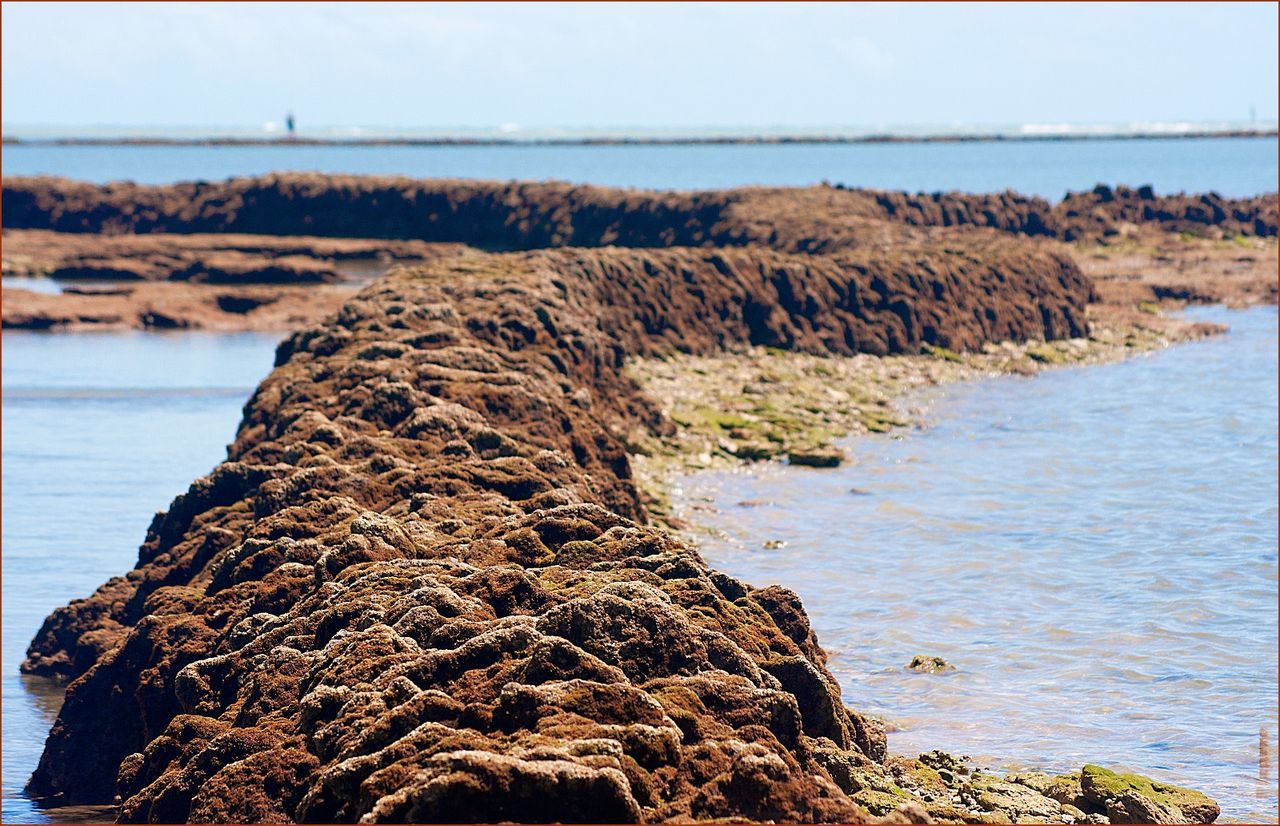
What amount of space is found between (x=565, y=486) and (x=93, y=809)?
681cm

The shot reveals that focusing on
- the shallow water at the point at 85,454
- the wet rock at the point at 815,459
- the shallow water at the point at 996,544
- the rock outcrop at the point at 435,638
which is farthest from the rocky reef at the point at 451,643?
the wet rock at the point at 815,459

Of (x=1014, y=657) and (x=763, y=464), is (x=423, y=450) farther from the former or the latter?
(x=763, y=464)

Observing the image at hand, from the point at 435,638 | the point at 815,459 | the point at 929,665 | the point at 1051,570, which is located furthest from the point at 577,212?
the point at 435,638

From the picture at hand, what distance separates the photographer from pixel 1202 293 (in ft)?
179

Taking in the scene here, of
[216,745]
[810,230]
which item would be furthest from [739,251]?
[216,745]

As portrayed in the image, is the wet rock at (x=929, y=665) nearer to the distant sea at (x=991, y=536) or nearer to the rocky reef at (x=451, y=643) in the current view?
the distant sea at (x=991, y=536)

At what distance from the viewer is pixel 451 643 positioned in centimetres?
1248

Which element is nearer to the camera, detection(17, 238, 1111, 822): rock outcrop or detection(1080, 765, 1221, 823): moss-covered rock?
detection(17, 238, 1111, 822): rock outcrop

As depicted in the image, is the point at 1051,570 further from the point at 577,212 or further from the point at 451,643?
the point at 577,212

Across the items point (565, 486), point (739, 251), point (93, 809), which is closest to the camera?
point (93, 809)

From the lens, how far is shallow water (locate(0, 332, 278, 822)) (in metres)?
20.5

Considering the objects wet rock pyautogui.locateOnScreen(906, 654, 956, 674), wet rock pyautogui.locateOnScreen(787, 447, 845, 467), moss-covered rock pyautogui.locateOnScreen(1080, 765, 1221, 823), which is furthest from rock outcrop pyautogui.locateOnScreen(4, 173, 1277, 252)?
moss-covered rock pyautogui.locateOnScreen(1080, 765, 1221, 823)

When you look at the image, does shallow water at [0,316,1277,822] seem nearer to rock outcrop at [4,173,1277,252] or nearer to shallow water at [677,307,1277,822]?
shallow water at [677,307,1277,822]

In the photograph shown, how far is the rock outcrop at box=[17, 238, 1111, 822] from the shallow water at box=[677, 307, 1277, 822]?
2.73m
